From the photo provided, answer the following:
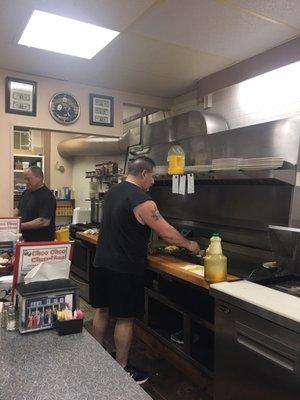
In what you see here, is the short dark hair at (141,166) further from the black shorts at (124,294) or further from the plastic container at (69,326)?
the plastic container at (69,326)

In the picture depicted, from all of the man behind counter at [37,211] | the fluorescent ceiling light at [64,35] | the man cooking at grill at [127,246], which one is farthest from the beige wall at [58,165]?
the man cooking at grill at [127,246]

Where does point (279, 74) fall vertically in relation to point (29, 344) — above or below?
above

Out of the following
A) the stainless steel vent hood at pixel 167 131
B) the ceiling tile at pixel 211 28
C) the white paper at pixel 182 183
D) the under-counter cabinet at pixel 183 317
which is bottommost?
the under-counter cabinet at pixel 183 317

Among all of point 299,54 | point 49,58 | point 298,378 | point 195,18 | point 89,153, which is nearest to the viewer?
point 298,378

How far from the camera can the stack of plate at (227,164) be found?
260 centimetres

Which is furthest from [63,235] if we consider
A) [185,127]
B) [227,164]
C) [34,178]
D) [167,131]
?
[227,164]

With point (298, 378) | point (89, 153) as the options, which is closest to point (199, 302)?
point (298, 378)

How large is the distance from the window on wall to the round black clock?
11.3 feet

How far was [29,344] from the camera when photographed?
1323 millimetres

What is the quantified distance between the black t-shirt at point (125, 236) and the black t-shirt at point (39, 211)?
150 centimetres

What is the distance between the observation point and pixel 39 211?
12.8 feet

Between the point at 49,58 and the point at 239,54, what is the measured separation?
5.81ft

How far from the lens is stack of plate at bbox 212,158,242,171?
8.52 ft

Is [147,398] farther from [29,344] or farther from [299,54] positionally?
[299,54]
